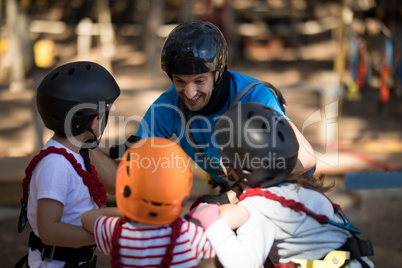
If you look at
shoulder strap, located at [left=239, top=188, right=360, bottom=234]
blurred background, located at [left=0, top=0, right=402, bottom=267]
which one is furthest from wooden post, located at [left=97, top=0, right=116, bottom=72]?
shoulder strap, located at [left=239, top=188, right=360, bottom=234]

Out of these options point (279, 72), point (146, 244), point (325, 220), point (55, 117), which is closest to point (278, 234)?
Result: point (325, 220)

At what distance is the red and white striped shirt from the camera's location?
2.05 meters

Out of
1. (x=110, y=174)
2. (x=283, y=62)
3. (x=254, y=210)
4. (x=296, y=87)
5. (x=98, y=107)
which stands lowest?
(x=283, y=62)

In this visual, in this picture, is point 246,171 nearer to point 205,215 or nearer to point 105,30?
point 205,215

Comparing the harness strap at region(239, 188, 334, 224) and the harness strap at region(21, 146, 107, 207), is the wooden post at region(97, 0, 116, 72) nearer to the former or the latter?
the harness strap at region(21, 146, 107, 207)

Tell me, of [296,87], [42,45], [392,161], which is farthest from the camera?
[42,45]

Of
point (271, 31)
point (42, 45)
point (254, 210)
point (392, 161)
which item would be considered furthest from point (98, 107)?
point (271, 31)

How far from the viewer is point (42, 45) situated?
509 inches

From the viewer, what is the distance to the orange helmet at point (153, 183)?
1962mm

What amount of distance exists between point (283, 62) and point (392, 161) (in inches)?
308

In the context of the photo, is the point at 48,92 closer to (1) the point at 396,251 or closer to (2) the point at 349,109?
(1) the point at 396,251

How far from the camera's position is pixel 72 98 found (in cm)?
238

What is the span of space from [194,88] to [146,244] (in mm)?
1169

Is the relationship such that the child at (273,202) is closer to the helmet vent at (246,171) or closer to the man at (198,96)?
the helmet vent at (246,171)
